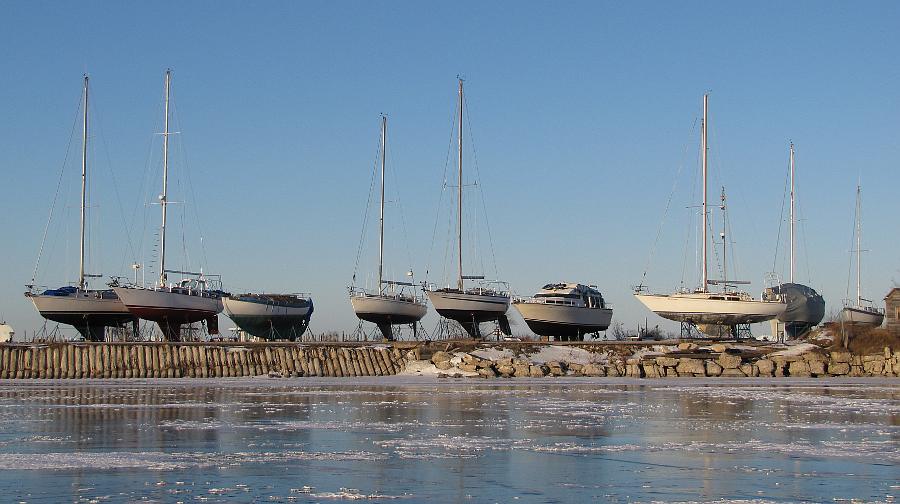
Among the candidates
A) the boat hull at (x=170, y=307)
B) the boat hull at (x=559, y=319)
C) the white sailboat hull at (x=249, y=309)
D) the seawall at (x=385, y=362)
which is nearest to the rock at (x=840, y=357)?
the seawall at (x=385, y=362)

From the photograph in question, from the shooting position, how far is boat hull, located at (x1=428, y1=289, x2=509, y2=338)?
6550cm

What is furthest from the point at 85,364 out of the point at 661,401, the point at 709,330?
the point at 709,330

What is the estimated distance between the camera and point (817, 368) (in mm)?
47094

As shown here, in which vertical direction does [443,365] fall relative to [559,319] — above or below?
below

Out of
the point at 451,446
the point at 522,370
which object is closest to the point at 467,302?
the point at 522,370

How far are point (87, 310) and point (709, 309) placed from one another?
120 feet

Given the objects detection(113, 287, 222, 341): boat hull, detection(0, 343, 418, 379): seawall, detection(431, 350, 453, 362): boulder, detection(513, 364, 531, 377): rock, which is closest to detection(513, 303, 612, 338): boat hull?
detection(0, 343, 418, 379): seawall

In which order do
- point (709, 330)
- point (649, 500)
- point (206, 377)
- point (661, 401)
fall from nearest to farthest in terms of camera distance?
point (649, 500), point (661, 401), point (206, 377), point (709, 330)

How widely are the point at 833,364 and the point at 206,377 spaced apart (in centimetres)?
2697

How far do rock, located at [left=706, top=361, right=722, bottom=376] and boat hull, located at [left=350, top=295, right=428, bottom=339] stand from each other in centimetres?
2410

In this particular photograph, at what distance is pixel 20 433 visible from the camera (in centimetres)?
2278

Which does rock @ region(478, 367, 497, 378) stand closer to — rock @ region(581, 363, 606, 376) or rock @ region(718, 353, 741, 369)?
rock @ region(581, 363, 606, 376)

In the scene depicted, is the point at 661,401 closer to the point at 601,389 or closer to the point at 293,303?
the point at 601,389

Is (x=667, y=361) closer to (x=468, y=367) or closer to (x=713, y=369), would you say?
(x=713, y=369)
